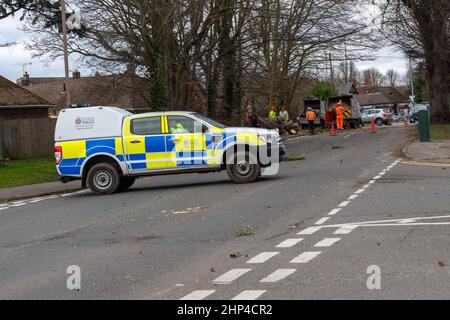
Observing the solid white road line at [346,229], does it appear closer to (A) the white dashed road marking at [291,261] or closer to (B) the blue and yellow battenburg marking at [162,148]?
(A) the white dashed road marking at [291,261]

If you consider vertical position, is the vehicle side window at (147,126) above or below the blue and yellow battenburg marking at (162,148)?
above

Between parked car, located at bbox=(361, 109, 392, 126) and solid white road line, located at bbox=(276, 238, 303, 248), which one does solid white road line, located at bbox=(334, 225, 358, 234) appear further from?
parked car, located at bbox=(361, 109, 392, 126)

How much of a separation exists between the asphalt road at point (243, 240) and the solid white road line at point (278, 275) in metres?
0.02

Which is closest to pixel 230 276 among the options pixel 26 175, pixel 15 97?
pixel 26 175

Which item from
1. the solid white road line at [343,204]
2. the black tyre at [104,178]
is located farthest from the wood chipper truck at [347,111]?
the solid white road line at [343,204]

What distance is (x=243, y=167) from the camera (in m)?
16.2

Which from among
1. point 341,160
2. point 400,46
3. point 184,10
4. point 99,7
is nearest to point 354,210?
point 341,160

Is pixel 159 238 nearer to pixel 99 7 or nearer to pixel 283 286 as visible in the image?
pixel 283 286

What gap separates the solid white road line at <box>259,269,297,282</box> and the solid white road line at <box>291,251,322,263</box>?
486mm

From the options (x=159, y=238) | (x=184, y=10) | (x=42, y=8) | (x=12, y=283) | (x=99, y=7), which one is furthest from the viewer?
(x=42, y=8)

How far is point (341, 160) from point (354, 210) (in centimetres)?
991

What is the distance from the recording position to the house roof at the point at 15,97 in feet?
131

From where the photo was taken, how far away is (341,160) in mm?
20891

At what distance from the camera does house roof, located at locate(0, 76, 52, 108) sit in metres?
40.0
